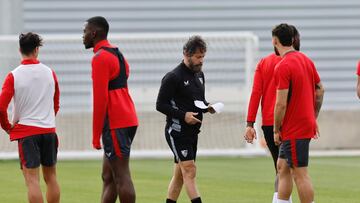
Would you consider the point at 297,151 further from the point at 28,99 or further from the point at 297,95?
the point at 28,99

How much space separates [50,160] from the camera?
10.3 meters

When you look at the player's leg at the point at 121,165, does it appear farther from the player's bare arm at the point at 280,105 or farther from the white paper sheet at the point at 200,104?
the player's bare arm at the point at 280,105

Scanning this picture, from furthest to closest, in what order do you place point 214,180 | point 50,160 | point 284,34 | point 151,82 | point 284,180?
point 151,82
point 214,180
point 284,180
point 50,160
point 284,34

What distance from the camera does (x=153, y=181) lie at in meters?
16.1

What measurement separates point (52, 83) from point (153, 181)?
6.11m

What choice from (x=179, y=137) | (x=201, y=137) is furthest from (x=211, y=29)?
(x=179, y=137)

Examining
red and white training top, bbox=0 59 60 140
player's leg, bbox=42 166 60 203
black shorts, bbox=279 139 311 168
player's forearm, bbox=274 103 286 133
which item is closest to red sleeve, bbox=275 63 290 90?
player's forearm, bbox=274 103 286 133

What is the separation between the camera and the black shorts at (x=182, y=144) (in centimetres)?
1061

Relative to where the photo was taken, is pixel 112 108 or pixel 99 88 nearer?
pixel 99 88

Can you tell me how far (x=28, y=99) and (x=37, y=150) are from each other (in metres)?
0.50

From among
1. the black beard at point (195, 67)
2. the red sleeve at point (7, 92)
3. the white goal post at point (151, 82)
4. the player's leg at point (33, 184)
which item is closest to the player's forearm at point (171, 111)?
the black beard at point (195, 67)

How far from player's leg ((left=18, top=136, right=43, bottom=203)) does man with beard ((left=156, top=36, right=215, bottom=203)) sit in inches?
54.0

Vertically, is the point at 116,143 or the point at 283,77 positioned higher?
the point at 283,77

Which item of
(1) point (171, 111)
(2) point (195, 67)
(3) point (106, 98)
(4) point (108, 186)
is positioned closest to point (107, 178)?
(4) point (108, 186)
